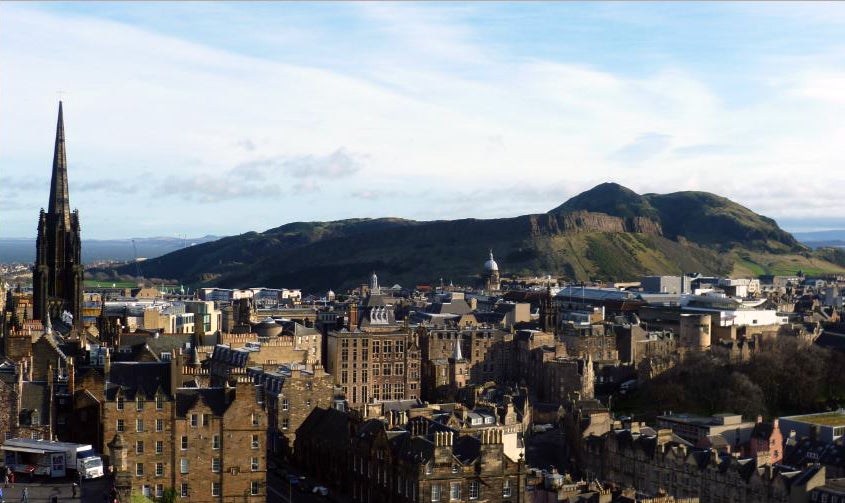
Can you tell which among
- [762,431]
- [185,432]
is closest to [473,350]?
[762,431]

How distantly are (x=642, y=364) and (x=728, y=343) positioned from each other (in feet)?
48.3

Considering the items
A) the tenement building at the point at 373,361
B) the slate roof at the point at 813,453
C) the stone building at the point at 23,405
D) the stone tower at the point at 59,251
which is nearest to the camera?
the stone building at the point at 23,405

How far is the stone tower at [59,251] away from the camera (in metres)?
101

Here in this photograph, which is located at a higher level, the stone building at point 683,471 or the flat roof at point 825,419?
the flat roof at point 825,419

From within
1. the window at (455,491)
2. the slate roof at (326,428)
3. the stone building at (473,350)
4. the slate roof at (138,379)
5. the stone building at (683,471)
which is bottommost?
the stone building at (683,471)

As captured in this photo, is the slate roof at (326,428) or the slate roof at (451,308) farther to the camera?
the slate roof at (451,308)

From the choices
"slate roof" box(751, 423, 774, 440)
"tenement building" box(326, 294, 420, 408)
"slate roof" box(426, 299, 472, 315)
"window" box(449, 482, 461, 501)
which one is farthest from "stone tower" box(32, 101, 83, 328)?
"slate roof" box(426, 299, 472, 315)

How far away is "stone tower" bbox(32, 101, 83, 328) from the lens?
3984 inches

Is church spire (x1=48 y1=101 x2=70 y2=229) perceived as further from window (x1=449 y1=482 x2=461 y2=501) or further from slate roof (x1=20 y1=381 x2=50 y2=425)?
window (x1=449 y1=482 x2=461 y2=501)

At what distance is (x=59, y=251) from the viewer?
103m

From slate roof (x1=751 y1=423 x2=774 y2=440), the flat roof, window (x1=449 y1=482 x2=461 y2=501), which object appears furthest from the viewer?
the flat roof

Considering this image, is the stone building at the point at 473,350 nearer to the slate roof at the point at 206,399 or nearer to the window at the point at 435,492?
the window at the point at 435,492

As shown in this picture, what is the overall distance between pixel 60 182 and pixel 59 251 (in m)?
6.13

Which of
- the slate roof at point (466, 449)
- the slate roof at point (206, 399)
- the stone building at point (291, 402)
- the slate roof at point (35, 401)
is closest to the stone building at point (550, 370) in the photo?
the stone building at point (291, 402)
